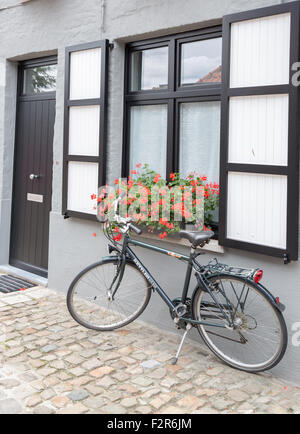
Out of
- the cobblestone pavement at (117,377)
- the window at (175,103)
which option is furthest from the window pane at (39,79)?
the cobblestone pavement at (117,377)

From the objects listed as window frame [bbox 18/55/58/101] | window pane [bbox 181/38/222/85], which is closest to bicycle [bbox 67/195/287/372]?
window pane [bbox 181/38/222/85]

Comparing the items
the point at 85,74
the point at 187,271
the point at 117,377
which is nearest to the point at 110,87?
the point at 85,74

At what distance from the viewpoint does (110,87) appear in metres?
5.20

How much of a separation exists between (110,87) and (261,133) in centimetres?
203

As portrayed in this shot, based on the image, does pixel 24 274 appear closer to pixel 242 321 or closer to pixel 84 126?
pixel 84 126

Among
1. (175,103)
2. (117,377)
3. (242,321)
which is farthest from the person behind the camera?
(175,103)

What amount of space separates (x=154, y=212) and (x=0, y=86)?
367cm

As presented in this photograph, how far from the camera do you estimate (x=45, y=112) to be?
253 inches

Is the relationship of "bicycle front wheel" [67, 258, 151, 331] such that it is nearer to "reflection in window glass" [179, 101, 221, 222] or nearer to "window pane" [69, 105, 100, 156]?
"reflection in window glass" [179, 101, 221, 222]

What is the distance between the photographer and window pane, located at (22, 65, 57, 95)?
6441 mm

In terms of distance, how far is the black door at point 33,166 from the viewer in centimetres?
638

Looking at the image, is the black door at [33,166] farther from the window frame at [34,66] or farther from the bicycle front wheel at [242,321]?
the bicycle front wheel at [242,321]
